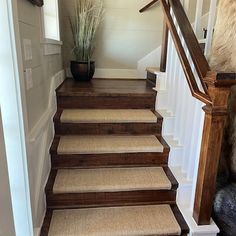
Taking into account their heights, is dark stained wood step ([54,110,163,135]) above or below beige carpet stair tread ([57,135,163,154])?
above

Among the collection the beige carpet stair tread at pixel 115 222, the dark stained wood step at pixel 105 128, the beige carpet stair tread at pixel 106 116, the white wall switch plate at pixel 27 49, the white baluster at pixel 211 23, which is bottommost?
Result: the beige carpet stair tread at pixel 115 222

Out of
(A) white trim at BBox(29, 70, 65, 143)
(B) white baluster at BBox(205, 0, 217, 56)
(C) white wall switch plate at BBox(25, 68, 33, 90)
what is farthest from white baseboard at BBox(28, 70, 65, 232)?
(B) white baluster at BBox(205, 0, 217, 56)

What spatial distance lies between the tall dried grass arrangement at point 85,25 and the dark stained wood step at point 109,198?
61.1 inches

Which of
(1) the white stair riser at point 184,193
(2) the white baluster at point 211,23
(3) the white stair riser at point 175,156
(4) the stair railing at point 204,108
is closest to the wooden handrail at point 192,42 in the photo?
(4) the stair railing at point 204,108

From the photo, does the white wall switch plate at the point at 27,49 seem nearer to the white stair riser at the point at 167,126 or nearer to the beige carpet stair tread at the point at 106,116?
the beige carpet stair tread at the point at 106,116

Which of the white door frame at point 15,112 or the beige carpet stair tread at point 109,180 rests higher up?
the white door frame at point 15,112

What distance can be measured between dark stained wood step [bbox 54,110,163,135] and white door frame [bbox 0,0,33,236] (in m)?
0.83

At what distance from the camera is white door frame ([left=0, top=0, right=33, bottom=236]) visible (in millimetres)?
1102

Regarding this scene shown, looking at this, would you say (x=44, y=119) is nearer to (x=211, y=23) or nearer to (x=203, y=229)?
(x=203, y=229)

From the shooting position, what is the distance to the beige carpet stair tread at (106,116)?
2.09 metres

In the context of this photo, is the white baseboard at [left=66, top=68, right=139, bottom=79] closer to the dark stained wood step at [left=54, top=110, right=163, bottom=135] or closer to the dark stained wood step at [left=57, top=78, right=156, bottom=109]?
the dark stained wood step at [left=57, top=78, right=156, bottom=109]

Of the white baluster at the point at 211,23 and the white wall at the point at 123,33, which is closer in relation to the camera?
the white baluster at the point at 211,23

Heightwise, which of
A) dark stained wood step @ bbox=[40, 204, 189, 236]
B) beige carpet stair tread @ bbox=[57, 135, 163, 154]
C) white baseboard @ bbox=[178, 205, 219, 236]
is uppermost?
beige carpet stair tread @ bbox=[57, 135, 163, 154]

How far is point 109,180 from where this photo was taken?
5.91ft
